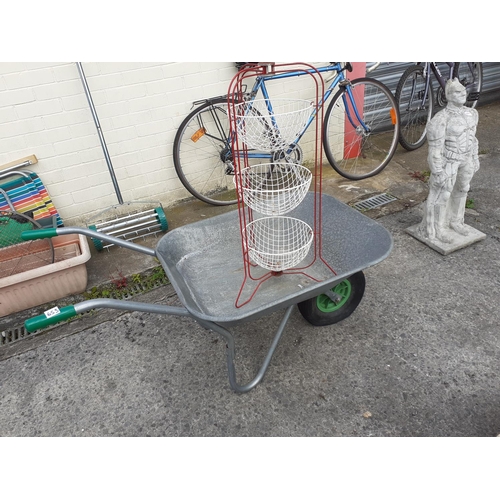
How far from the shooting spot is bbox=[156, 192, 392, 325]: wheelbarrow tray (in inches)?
86.8

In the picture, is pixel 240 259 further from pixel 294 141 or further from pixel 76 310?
pixel 294 141

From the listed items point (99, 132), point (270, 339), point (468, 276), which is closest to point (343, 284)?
point (270, 339)

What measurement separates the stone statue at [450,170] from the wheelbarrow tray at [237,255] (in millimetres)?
855

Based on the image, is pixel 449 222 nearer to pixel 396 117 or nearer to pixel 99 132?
pixel 396 117

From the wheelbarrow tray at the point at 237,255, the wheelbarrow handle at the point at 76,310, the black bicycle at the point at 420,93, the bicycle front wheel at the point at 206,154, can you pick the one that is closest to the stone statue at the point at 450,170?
the wheelbarrow tray at the point at 237,255

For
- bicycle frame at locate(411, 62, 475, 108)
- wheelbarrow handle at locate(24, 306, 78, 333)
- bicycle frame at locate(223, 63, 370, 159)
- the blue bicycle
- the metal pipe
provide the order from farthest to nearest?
bicycle frame at locate(411, 62, 475, 108) → the blue bicycle → bicycle frame at locate(223, 63, 370, 159) → the metal pipe → wheelbarrow handle at locate(24, 306, 78, 333)

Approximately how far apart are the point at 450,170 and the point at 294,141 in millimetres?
1235

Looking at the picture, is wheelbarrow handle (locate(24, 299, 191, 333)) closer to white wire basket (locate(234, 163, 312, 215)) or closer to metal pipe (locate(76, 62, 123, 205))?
white wire basket (locate(234, 163, 312, 215))

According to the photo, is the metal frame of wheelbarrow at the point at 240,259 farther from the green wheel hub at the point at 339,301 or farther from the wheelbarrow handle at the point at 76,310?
the wheelbarrow handle at the point at 76,310

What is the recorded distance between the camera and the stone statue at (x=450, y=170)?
8.54 feet

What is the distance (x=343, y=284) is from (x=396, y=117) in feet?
7.82

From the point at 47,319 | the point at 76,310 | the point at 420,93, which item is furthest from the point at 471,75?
the point at 47,319

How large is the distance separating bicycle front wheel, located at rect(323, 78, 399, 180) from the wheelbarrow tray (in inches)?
63.3

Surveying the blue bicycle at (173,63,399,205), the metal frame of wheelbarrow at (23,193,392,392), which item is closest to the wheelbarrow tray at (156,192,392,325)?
the metal frame of wheelbarrow at (23,193,392,392)
